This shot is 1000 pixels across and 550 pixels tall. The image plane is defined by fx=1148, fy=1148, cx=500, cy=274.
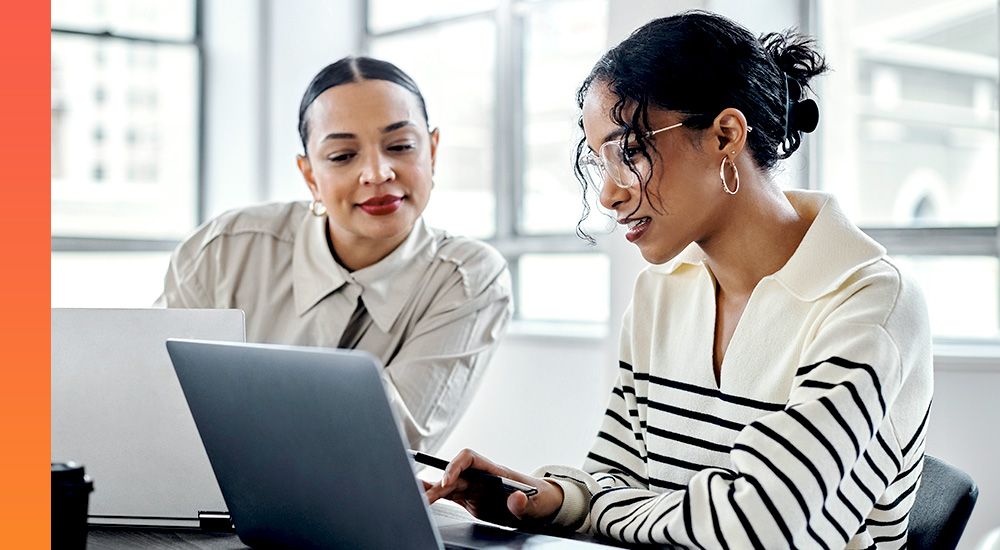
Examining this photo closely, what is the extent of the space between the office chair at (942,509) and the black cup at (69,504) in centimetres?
91

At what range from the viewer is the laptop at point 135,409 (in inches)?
53.6

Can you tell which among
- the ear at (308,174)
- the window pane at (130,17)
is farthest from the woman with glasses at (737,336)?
the window pane at (130,17)

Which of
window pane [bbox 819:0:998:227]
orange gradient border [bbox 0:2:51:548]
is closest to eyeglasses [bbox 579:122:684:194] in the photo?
orange gradient border [bbox 0:2:51:548]

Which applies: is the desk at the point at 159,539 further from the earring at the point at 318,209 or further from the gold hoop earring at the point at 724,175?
the earring at the point at 318,209

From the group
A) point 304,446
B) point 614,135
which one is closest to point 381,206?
point 614,135

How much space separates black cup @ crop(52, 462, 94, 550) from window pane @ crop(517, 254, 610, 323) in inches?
111

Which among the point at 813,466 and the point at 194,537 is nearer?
the point at 813,466

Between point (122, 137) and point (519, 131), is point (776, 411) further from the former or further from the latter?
point (122, 137)

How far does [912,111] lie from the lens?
310 cm

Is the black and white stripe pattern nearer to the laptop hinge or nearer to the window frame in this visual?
the laptop hinge

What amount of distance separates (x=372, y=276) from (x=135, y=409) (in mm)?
992

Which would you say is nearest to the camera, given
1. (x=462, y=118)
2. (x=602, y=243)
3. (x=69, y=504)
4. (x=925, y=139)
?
(x=69, y=504)

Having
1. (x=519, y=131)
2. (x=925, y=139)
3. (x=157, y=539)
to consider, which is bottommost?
(x=157, y=539)

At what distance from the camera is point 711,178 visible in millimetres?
1413
